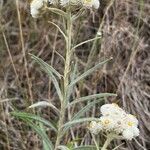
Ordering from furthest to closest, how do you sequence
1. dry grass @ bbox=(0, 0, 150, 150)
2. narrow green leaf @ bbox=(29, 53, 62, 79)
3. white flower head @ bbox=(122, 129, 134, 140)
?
1. dry grass @ bbox=(0, 0, 150, 150)
2. narrow green leaf @ bbox=(29, 53, 62, 79)
3. white flower head @ bbox=(122, 129, 134, 140)

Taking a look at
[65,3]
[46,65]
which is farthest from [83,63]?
[65,3]

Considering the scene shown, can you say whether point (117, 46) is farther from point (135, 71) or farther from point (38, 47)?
point (38, 47)

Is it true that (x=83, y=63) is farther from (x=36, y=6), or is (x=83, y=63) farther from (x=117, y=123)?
(x=117, y=123)

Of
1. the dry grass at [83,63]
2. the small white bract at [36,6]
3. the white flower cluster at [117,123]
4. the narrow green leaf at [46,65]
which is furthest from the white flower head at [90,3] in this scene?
the dry grass at [83,63]

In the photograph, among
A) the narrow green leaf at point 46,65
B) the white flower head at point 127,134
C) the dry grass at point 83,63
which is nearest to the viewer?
the white flower head at point 127,134

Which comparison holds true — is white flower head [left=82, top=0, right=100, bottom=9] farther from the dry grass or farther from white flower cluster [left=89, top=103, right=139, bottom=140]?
the dry grass

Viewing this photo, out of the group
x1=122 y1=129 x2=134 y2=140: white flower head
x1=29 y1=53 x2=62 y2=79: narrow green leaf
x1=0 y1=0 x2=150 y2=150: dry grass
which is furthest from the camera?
x1=0 y1=0 x2=150 y2=150: dry grass

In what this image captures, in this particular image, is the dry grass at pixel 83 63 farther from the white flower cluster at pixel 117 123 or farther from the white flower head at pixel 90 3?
the white flower cluster at pixel 117 123

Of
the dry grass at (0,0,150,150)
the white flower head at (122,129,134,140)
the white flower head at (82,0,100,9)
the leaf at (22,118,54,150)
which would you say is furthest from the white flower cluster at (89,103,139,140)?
the dry grass at (0,0,150,150)
